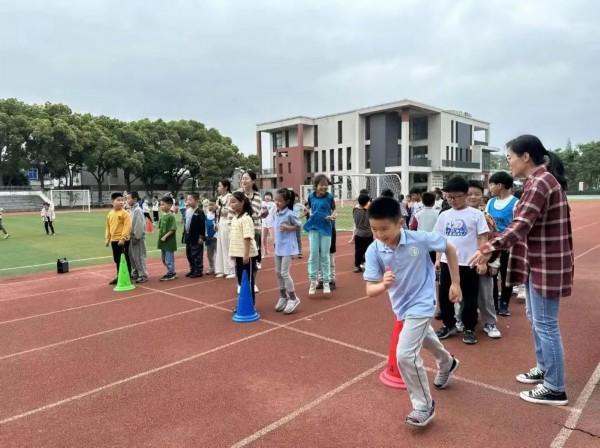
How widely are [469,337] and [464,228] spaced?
4.05ft

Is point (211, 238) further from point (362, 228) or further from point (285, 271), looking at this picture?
point (285, 271)

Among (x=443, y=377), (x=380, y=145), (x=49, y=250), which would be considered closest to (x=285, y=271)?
(x=443, y=377)

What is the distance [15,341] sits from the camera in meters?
5.43

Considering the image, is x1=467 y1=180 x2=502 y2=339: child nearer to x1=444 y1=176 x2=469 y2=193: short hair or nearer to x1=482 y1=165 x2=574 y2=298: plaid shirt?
x1=444 y1=176 x2=469 y2=193: short hair

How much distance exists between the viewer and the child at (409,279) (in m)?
2.92

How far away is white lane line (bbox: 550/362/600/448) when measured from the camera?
2.89 m

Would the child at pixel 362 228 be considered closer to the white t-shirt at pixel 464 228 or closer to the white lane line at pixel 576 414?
the white t-shirt at pixel 464 228

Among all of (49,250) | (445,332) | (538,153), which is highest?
(538,153)

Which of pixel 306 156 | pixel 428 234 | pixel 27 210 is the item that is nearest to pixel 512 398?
pixel 428 234

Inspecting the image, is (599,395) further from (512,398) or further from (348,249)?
(348,249)

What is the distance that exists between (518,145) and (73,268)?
1106 cm

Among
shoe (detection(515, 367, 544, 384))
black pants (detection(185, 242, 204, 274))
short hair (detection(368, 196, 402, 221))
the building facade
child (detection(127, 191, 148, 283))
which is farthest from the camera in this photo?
the building facade

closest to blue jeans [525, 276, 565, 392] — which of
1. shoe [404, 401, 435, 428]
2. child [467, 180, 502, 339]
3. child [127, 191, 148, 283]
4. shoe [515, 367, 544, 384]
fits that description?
shoe [515, 367, 544, 384]

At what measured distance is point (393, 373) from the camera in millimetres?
3881
